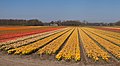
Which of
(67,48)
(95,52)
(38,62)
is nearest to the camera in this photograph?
(38,62)

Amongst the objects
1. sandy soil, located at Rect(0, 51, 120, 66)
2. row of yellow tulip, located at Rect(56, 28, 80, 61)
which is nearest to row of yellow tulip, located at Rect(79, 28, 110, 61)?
row of yellow tulip, located at Rect(56, 28, 80, 61)

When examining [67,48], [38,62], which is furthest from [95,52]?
[38,62]

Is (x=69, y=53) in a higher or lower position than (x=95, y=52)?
higher

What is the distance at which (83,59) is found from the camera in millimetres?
13773

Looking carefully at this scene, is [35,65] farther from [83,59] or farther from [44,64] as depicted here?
[83,59]

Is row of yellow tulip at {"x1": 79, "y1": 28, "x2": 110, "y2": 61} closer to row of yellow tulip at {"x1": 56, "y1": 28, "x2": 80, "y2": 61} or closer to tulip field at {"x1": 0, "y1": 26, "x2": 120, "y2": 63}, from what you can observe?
tulip field at {"x1": 0, "y1": 26, "x2": 120, "y2": 63}

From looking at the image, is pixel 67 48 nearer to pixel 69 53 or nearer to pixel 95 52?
pixel 95 52

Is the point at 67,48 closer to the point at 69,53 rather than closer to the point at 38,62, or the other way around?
the point at 69,53

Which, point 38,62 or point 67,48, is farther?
point 67,48

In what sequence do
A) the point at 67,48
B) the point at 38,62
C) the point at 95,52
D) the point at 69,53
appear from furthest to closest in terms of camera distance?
the point at 67,48 → the point at 95,52 → the point at 69,53 → the point at 38,62

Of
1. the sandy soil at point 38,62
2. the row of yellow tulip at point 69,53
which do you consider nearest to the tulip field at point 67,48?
the row of yellow tulip at point 69,53

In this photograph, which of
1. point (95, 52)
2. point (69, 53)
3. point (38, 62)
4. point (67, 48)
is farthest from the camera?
point (67, 48)

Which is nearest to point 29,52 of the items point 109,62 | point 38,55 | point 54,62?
point 38,55

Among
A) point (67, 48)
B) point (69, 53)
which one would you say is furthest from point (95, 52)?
point (67, 48)
